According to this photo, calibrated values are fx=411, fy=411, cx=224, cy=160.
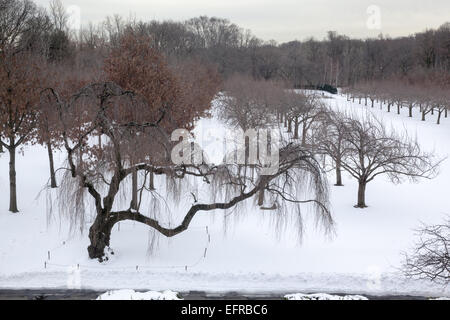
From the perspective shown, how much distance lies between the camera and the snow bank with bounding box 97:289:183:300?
31.6ft

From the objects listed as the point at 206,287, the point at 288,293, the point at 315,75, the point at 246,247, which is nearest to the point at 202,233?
the point at 246,247

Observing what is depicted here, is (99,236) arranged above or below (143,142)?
below

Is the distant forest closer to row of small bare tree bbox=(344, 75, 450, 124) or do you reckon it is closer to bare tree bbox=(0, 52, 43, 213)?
row of small bare tree bbox=(344, 75, 450, 124)

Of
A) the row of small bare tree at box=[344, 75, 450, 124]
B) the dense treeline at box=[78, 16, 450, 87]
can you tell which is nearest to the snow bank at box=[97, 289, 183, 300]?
the row of small bare tree at box=[344, 75, 450, 124]

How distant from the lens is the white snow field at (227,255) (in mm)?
11312

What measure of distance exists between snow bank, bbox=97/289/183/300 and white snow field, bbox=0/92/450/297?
846 mm

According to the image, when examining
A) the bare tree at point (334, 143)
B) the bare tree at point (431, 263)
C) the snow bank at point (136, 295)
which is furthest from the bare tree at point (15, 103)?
the bare tree at point (431, 263)

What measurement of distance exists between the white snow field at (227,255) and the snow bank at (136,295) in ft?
2.78

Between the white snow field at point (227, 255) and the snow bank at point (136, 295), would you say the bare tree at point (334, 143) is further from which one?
the snow bank at point (136, 295)

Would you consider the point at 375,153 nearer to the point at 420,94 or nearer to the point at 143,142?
the point at 143,142

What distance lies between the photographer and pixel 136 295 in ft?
32.2

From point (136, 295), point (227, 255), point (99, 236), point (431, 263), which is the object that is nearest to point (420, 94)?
point (227, 255)

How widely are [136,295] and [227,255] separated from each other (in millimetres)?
3868
